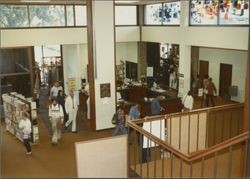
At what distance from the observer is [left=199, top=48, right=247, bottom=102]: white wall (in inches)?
569

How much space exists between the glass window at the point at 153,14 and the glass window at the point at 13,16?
20.1 ft

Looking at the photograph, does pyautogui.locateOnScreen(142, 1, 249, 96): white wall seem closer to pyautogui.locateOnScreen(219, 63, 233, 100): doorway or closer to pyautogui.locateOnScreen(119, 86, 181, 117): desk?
pyautogui.locateOnScreen(219, 63, 233, 100): doorway

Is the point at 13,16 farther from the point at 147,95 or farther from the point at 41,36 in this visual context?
the point at 147,95

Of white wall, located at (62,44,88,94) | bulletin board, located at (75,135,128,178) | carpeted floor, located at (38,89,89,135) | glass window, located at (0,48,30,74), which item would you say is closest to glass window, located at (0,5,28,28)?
glass window, located at (0,48,30,74)

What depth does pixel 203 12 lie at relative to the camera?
42.1 ft

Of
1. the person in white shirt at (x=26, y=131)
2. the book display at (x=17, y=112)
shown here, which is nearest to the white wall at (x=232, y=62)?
the book display at (x=17, y=112)

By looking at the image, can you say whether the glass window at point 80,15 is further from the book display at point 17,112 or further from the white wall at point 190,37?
the book display at point 17,112

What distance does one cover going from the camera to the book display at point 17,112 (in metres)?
9.90

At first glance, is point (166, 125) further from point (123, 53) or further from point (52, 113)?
point (123, 53)

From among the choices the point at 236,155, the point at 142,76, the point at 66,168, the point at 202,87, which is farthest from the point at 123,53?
the point at 236,155

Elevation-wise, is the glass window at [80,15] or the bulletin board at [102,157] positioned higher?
the glass window at [80,15]

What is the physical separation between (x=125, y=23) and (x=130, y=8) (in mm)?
868

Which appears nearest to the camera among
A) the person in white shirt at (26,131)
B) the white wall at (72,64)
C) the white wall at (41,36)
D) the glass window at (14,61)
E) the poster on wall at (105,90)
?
the person in white shirt at (26,131)

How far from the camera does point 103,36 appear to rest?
421 inches
